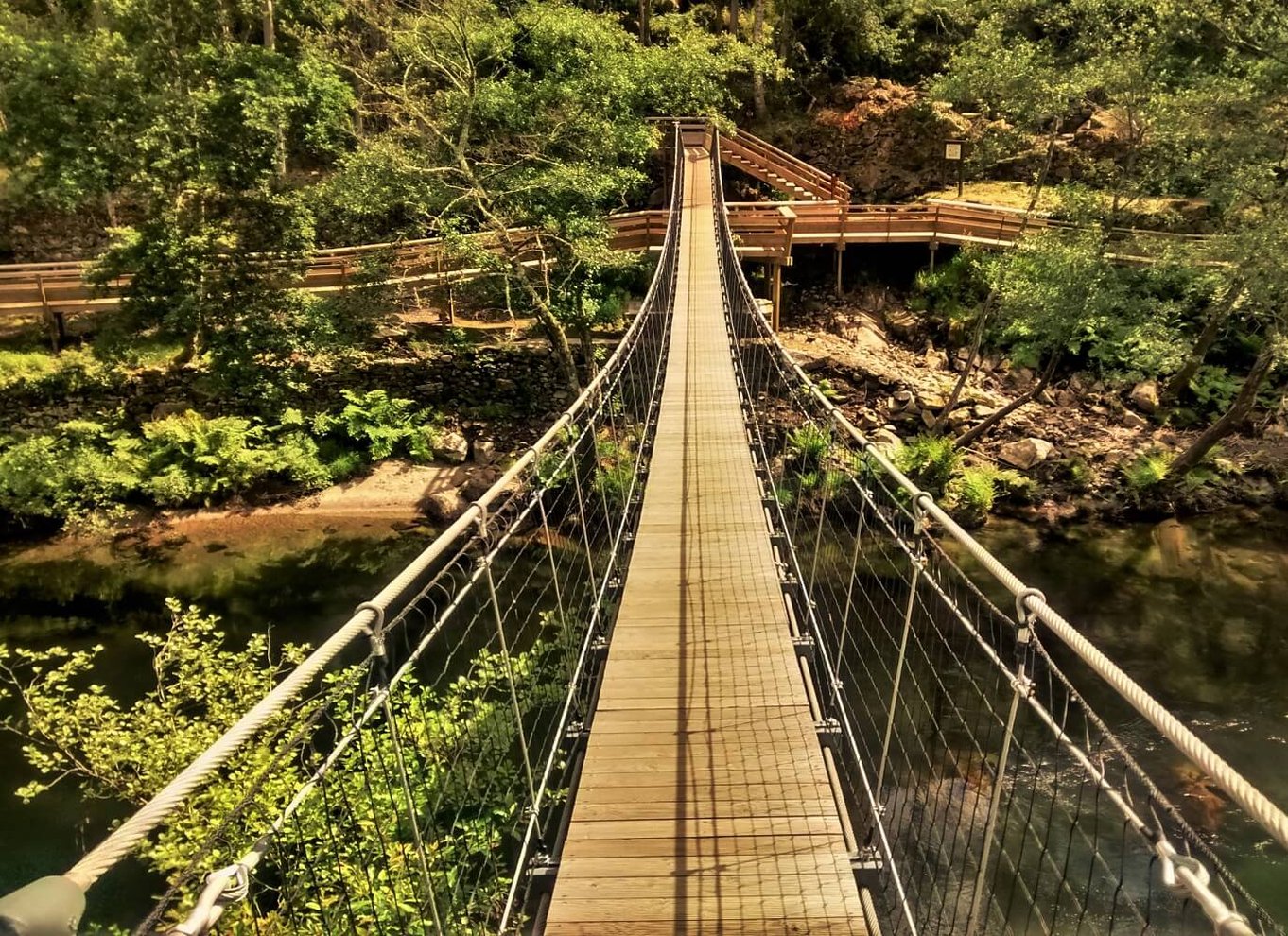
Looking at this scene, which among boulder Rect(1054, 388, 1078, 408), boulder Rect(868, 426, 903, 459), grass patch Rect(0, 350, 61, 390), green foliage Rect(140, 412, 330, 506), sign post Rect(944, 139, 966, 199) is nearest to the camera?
green foliage Rect(140, 412, 330, 506)

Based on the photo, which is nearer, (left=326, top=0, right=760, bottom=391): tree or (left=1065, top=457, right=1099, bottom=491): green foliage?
(left=326, top=0, right=760, bottom=391): tree

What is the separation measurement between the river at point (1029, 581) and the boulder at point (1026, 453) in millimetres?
1108

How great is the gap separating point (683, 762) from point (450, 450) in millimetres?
8569

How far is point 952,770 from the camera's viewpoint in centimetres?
602

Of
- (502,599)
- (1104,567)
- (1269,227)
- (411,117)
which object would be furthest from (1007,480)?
(411,117)

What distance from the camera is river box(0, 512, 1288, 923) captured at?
552 cm

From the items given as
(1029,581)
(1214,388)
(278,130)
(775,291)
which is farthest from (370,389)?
(1214,388)

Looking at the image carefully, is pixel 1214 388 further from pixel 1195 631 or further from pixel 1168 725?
pixel 1168 725

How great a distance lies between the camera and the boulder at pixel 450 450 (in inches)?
417

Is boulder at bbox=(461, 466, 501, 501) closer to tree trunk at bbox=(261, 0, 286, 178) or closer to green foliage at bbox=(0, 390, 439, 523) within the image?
green foliage at bbox=(0, 390, 439, 523)

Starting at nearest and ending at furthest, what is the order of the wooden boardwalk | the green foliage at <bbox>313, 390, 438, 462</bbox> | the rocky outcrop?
the wooden boardwalk < the green foliage at <bbox>313, 390, 438, 462</bbox> < the rocky outcrop

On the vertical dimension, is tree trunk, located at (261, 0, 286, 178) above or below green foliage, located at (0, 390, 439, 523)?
above

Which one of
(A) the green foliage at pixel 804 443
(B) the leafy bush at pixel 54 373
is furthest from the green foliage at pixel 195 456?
(A) the green foliage at pixel 804 443

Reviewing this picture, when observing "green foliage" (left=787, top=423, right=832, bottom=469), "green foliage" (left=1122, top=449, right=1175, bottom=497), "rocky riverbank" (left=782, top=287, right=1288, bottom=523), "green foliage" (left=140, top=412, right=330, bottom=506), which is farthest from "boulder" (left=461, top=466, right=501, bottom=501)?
"green foliage" (left=1122, top=449, right=1175, bottom=497)
